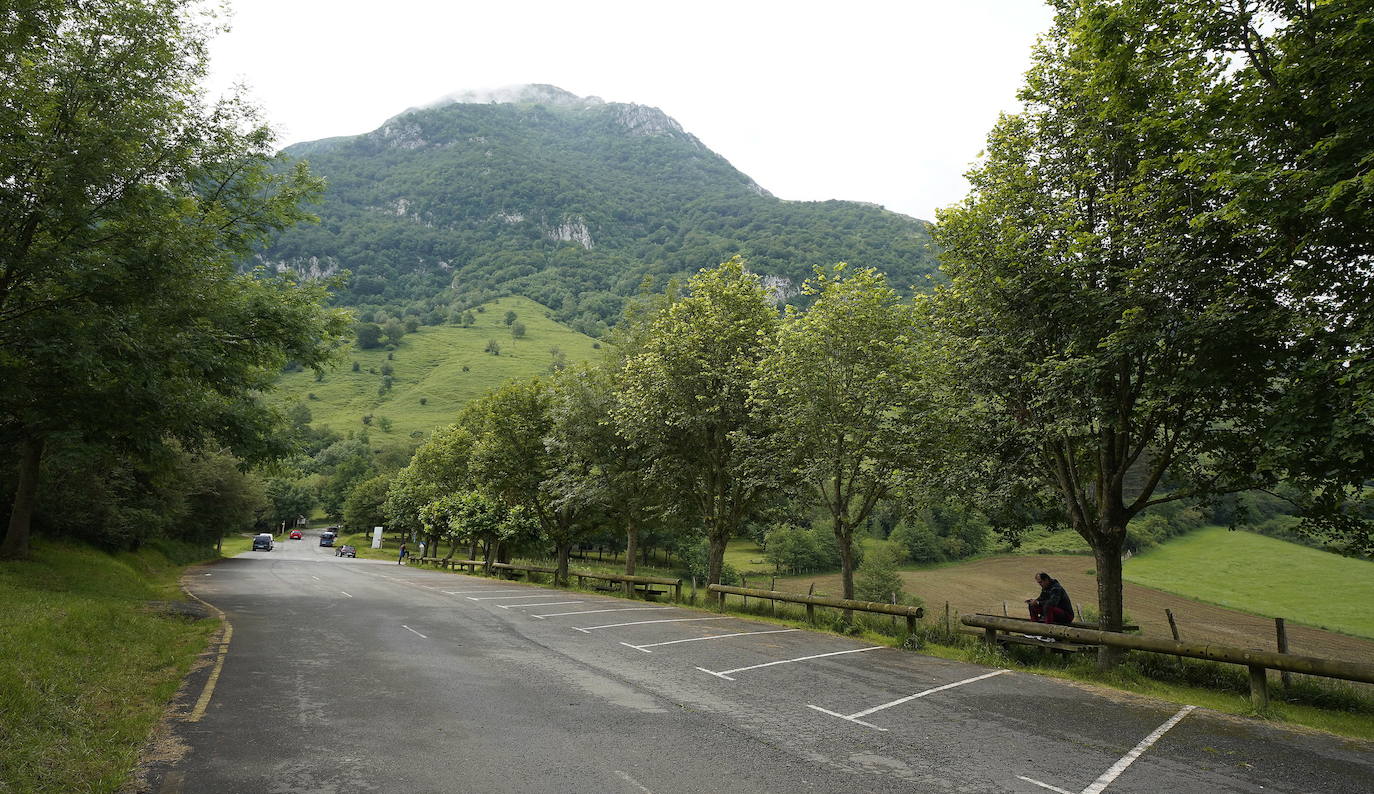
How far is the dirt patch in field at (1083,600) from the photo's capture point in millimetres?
42000

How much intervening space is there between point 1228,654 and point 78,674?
1515cm

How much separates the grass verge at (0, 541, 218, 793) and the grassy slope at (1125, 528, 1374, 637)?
78.3m

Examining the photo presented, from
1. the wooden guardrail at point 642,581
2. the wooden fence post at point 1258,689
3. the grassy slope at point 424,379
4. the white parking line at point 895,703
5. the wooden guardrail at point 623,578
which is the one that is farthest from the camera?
the grassy slope at point 424,379

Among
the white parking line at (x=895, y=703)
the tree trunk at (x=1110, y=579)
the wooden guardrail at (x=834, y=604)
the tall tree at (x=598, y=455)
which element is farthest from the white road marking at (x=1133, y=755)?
the tall tree at (x=598, y=455)

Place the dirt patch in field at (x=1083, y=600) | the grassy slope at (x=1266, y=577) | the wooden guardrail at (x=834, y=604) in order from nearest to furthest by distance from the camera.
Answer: the wooden guardrail at (x=834, y=604), the dirt patch in field at (x=1083, y=600), the grassy slope at (x=1266, y=577)

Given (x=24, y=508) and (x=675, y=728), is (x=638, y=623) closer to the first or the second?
(x=675, y=728)

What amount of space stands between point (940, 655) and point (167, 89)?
1915 centimetres

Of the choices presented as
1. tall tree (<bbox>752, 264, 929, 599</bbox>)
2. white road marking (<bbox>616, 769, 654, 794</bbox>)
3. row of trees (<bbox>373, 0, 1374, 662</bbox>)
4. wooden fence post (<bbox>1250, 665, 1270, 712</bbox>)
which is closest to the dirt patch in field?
tall tree (<bbox>752, 264, 929, 599</bbox>)

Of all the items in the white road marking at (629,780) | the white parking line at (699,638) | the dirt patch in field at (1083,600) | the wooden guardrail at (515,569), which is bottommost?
the dirt patch in field at (1083,600)

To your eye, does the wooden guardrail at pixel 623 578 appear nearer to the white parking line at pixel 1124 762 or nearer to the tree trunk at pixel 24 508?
the white parking line at pixel 1124 762

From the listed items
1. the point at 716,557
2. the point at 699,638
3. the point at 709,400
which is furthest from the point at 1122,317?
the point at 716,557

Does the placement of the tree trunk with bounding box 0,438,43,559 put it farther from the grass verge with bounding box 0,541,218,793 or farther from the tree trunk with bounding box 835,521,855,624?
the tree trunk with bounding box 835,521,855,624

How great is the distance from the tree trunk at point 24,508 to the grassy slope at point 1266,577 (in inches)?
3209

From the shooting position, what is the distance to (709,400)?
20688mm
